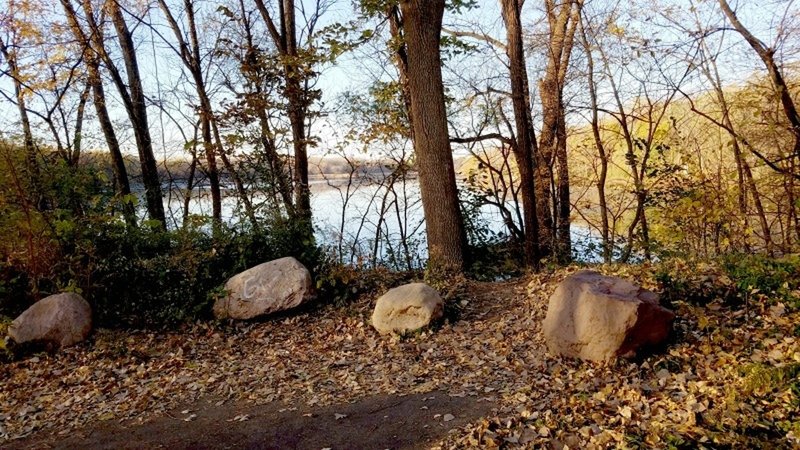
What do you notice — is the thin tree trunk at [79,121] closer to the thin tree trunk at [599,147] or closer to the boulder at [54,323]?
the boulder at [54,323]

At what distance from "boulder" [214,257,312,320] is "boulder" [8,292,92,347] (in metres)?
1.56

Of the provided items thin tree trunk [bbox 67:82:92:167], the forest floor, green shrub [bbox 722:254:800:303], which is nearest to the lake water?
thin tree trunk [bbox 67:82:92:167]

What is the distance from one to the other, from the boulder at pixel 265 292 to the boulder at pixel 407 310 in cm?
124

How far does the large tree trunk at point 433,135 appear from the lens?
739 cm

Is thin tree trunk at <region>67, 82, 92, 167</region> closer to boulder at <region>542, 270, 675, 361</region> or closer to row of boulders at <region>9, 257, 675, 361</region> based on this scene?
row of boulders at <region>9, 257, 675, 361</region>

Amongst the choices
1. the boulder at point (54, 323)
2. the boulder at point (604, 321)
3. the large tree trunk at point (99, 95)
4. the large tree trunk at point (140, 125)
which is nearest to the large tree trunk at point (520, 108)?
the boulder at point (604, 321)

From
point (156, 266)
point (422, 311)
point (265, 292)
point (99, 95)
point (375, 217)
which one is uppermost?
point (99, 95)

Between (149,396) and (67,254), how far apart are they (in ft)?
10.1

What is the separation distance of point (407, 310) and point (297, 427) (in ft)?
7.19

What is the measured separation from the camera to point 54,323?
6363 millimetres

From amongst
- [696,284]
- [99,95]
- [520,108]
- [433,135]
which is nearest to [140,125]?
[99,95]

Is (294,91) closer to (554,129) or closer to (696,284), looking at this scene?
(554,129)

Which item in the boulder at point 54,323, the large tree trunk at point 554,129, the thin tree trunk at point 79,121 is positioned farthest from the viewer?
the thin tree trunk at point 79,121

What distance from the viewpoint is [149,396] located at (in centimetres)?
510
